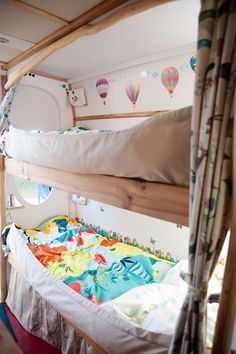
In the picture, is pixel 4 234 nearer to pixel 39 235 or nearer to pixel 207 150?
pixel 39 235

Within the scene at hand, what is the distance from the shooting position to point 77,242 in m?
2.33

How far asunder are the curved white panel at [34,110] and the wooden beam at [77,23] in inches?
24.6

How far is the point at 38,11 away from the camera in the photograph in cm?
125

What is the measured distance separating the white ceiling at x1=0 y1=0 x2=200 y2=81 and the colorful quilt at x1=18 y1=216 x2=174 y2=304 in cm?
175

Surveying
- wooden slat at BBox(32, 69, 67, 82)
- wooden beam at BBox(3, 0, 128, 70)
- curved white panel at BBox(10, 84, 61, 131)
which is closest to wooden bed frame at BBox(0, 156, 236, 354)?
wooden beam at BBox(3, 0, 128, 70)

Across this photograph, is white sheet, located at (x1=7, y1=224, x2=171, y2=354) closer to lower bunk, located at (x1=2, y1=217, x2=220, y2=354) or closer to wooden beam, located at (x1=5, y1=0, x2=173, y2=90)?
lower bunk, located at (x1=2, y1=217, x2=220, y2=354)

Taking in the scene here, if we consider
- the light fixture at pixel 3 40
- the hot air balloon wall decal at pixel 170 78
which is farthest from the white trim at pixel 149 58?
the light fixture at pixel 3 40

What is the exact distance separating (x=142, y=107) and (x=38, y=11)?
4.00 ft

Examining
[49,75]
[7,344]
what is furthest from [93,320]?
[49,75]

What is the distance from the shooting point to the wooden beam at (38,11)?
1.17 metres

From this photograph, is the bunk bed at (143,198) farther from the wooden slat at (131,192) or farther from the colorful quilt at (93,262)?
the colorful quilt at (93,262)

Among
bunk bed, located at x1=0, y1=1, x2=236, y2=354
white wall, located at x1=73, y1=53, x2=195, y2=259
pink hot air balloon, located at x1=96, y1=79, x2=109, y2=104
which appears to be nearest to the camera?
bunk bed, located at x1=0, y1=1, x2=236, y2=354

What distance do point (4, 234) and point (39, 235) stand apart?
0.38 m

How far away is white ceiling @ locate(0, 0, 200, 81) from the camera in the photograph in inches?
48.6
